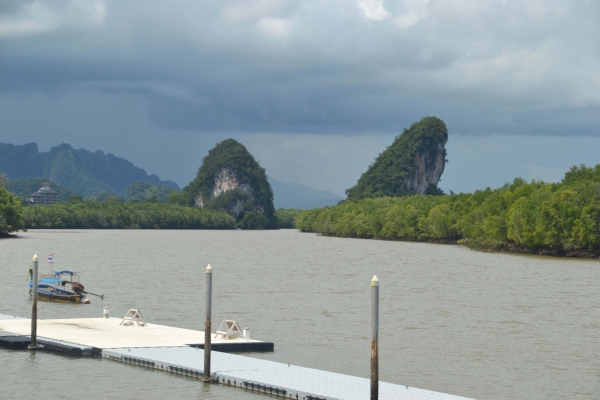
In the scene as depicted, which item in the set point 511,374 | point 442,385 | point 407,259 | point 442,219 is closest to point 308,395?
point 442,385

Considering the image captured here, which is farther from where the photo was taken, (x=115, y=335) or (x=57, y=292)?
(x=57, y=292)

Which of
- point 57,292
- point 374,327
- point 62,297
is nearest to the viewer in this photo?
point 374,327

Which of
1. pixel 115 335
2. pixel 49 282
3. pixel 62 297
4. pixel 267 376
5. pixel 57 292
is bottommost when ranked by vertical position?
pixel 267 376

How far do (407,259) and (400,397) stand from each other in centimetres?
5406

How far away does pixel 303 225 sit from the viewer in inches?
7067

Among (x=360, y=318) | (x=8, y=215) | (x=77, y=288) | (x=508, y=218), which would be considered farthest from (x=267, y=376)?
(x=8, y=215)

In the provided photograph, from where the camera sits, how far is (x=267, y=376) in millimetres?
19469

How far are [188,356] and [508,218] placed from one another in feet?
207

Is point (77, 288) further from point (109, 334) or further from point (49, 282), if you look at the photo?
point (109, 334)

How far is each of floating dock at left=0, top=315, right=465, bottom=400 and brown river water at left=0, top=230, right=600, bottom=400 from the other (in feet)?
1.23

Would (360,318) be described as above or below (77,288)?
below

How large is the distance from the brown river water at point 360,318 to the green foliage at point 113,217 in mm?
87914

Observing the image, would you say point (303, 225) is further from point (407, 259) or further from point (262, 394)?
point (262, 394)

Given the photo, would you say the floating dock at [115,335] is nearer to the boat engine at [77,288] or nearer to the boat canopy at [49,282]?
the boat engine at [77,288]
